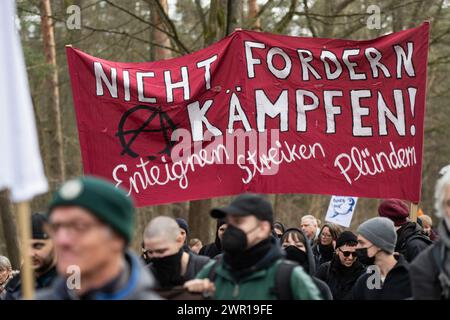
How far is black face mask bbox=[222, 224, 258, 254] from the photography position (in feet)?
16.9

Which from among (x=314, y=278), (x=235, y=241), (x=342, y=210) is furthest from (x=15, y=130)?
(x=342, y=210)

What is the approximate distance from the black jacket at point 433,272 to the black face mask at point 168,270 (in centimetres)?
195

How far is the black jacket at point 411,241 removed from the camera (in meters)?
8.20

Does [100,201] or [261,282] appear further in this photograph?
[261,282]

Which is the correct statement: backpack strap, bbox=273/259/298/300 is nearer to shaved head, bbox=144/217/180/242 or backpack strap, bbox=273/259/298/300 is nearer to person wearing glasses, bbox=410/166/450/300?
person wearing glasses, bbox=410/166/450/300

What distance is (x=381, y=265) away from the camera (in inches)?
277

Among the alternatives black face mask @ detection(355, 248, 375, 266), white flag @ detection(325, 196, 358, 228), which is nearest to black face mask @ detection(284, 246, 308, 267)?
black face mask @ detection(355, 248, 375, 266)

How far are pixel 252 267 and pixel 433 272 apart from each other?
96 centimetres

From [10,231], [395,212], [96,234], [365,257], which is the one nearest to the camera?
[96,234]

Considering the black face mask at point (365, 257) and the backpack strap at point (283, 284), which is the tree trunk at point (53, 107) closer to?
the black face mask at point (365, 257)

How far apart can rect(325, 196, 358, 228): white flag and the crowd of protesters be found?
3.37m

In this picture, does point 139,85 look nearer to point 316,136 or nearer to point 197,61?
point 197,61

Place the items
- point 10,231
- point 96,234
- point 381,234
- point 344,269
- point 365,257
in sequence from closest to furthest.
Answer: point 96,234
point 381,234
point 365,257
point 344,269
point 10,231

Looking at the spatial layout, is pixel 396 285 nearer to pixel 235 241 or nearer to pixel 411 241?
pixel 411 241
